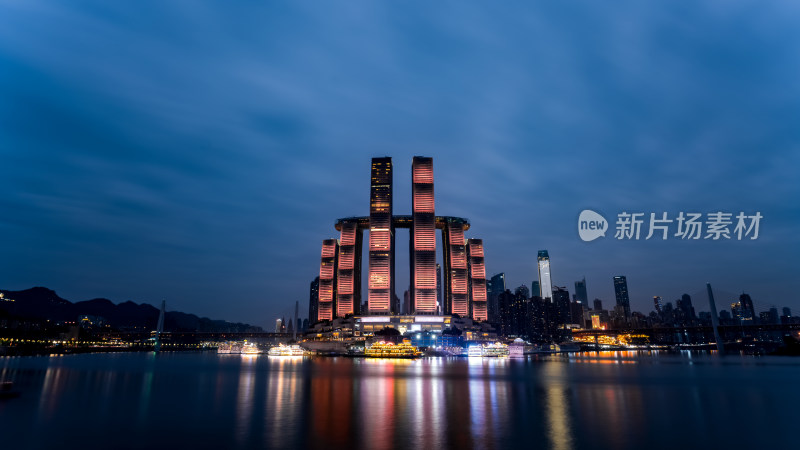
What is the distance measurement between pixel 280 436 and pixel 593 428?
21297 mm

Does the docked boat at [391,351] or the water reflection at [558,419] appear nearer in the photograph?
the water reflection at [558,419]

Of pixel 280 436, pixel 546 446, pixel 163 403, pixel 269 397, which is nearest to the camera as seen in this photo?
pixel 546 446

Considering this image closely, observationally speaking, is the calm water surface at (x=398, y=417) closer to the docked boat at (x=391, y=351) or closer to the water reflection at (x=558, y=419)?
the water reflection at (x=558, y=419)

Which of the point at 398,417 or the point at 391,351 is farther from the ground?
the point at 398,417

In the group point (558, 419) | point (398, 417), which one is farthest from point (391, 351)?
point (558, 419)

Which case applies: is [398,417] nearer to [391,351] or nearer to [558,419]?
[558,419]

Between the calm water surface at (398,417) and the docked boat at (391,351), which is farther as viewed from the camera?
the docked boat at (391,351)

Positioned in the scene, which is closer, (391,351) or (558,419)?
(558,419)

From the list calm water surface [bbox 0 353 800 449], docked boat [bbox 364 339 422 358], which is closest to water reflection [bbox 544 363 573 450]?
calm water surface [bbox 0 353 800 449]

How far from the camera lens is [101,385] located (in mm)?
57625

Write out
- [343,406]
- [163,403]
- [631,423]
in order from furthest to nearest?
[163,403] → [343,406] → [631,423]

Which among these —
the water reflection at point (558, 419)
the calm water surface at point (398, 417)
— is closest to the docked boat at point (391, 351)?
the calm water surface at point (398, 417)

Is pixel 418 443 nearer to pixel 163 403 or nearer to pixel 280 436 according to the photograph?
pixel 280 436

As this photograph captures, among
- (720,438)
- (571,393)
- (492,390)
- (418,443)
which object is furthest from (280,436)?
(571,393)
